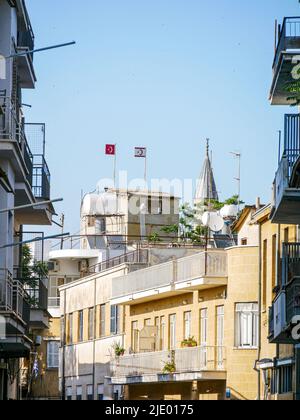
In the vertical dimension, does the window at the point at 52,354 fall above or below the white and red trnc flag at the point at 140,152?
below

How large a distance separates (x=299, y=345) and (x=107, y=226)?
7406 cm

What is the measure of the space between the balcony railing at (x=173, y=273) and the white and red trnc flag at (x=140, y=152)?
28.3 m

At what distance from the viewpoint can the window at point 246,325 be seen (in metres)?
56.1

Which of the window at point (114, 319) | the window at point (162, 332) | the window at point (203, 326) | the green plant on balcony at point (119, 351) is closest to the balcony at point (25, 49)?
the window at point (203, 326)

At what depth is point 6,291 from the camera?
31.1 meters

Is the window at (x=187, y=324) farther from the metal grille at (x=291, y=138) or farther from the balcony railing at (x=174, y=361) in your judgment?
the metal grille at (x=291, y=138)

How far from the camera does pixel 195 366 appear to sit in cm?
5841

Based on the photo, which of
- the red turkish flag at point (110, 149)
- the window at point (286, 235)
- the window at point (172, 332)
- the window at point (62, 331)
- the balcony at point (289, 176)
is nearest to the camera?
the balcony at point (289, 176)

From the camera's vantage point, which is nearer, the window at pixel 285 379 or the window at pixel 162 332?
the window at pixel 285 379

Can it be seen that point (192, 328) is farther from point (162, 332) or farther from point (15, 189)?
point (15, 189)

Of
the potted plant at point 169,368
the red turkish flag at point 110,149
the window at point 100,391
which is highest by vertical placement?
the red turkish flag at point 110,149

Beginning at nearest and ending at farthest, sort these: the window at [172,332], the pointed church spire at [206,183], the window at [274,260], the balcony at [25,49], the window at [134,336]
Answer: the balcony at [25,49] → the window at [274,260] → the window at [172,332] → the window at [134,336] → the pointed church spire at [206,183]

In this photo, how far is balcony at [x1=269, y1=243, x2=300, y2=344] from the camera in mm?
32281

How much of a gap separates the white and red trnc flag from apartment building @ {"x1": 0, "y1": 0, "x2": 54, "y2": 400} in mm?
55737
